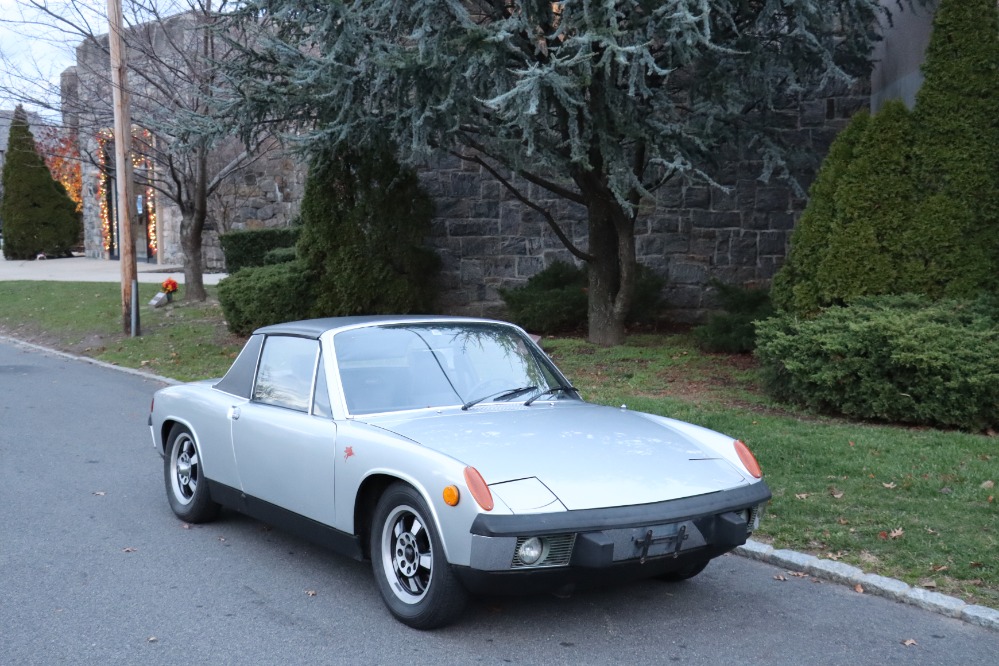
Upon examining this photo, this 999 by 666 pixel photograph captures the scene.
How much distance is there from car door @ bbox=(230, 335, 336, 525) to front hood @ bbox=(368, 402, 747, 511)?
0.39m

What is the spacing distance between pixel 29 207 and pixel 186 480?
3613 cm

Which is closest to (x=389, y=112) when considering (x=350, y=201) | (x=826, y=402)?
(x=350, y=201)

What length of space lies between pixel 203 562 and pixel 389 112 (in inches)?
305

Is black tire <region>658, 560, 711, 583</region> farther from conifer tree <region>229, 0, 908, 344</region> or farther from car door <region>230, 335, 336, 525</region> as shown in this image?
conifer tree <region>229, 0, 908, 344</region>

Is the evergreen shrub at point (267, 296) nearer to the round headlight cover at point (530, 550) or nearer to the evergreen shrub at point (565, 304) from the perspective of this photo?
the evergreen shrub at point (565, 304)

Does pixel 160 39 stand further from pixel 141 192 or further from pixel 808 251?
pixel 141 192

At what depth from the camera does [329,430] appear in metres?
5.13

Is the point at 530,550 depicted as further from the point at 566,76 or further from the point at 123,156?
the point at 123,156

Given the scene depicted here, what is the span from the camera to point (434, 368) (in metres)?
5.55

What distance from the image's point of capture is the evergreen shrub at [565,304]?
15047 millimetres

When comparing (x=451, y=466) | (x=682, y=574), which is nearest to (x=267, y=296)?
(x=682, y=574)

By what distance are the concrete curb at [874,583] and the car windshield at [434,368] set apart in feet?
4.91

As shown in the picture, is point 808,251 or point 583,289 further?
point 583,289

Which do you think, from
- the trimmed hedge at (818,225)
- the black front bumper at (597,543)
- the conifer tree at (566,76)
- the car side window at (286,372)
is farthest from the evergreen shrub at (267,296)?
the black front bumper at (597,543)
